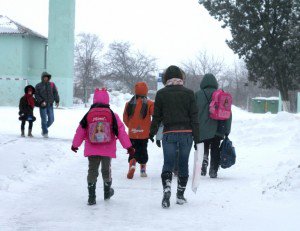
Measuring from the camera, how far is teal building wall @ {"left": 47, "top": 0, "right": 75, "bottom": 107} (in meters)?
42.6

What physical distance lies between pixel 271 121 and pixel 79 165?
9691 mm

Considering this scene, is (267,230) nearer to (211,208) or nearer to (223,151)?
→ (211,208)

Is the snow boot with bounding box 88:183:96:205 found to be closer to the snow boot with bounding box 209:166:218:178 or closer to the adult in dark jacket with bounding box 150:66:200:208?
the adult in dark jacket with bounding box 150:66:200:208

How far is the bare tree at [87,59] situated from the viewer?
78688 mm

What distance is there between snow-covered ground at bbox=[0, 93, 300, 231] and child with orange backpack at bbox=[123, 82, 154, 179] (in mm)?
385

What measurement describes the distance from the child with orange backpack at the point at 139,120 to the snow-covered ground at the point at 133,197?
385 mm

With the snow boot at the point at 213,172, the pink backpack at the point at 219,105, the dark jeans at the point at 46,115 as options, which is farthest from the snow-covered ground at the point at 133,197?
the dark jeans at the point at 46,115

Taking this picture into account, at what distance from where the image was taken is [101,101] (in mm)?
7387

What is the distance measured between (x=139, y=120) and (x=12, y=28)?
118 ft

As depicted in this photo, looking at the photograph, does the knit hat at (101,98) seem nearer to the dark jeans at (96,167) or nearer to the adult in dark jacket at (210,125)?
the dark jeans at (96,167)

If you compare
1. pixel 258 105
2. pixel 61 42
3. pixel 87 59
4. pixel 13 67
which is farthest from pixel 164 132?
pixel 87 59

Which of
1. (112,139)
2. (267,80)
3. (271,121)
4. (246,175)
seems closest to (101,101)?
(112,139)

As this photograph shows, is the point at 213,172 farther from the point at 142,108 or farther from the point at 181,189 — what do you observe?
the point at 181,189

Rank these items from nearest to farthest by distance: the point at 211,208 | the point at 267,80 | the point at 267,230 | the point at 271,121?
the point at 267,230, the point at 211,208, the point at 271,121, the point at 267,80
